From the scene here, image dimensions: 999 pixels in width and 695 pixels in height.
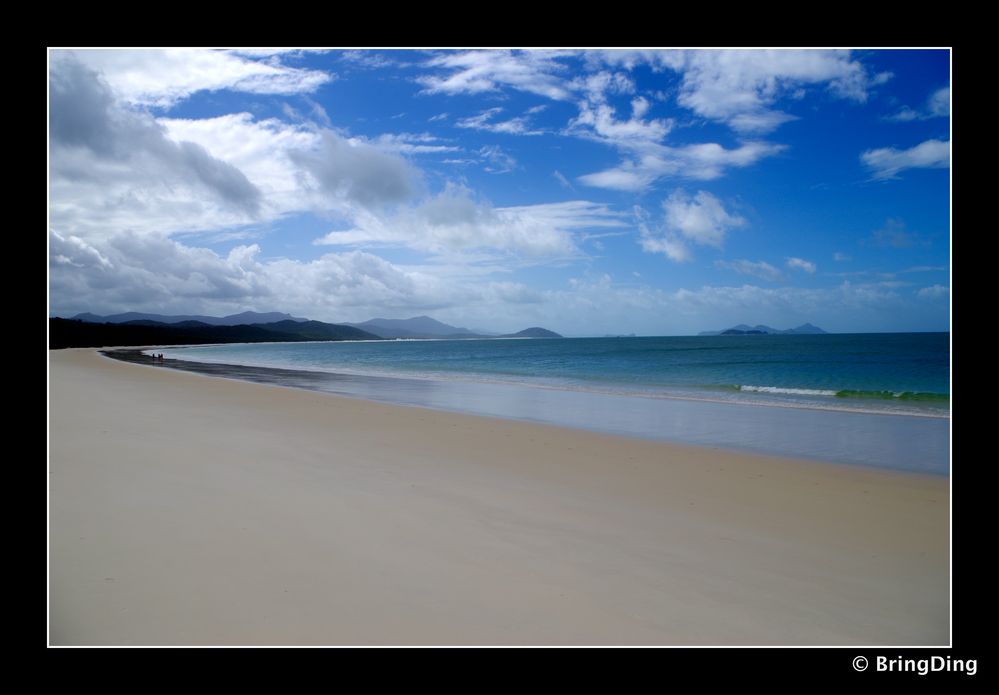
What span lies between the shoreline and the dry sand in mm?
1554

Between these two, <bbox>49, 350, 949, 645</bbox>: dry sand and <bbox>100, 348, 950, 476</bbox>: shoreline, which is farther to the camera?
<bbox>100, 348, 950, 476</bbox>: shoreline

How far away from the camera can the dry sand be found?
3.43m

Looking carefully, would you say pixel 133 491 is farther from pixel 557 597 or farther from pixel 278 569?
pixel 557 597

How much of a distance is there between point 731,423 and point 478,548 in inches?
425

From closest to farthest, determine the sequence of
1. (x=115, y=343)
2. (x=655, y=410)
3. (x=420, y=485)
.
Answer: (x=420, y=485)
(x=655, y=410)
(x=115, y=343)

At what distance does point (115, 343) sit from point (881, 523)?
129305mm

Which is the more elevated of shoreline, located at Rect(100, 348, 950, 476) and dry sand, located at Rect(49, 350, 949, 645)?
dry sand, located at Rect(49, 350, 949, 645)

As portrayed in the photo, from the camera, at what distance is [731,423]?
13.9 m

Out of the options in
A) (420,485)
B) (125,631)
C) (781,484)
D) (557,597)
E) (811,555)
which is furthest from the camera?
(781,484)

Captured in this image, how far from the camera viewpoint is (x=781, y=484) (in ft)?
24.5

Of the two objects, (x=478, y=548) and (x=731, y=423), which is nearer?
(x=478, y=548)
